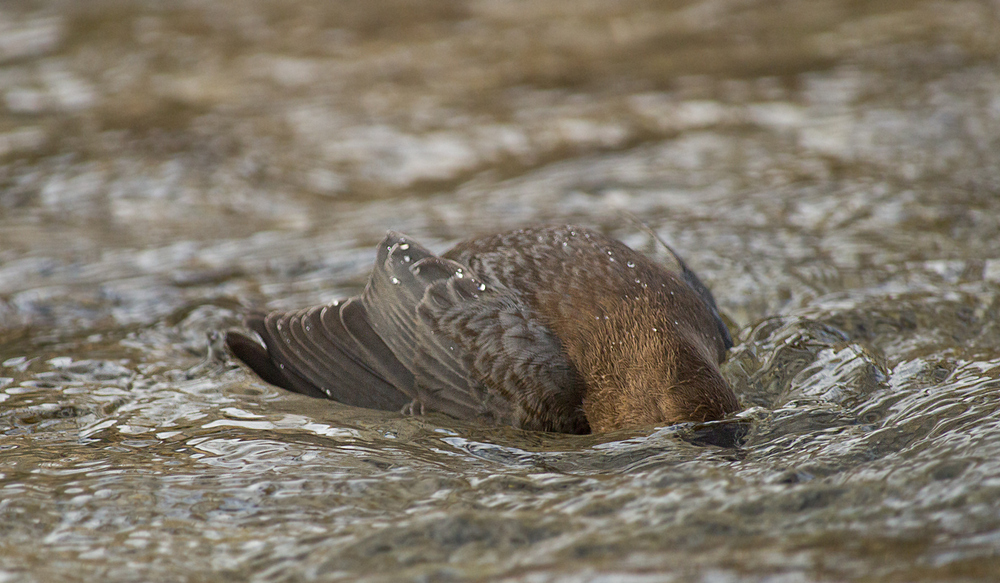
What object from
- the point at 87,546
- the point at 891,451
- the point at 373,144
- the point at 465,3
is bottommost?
the point at 891,451

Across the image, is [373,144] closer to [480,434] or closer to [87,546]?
[480,434]

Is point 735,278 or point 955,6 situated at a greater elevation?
point 955,6

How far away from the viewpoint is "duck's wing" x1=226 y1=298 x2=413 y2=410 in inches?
153

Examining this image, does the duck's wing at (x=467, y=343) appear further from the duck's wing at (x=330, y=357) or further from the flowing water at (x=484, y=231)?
the flowing water at (x=484, y=231)

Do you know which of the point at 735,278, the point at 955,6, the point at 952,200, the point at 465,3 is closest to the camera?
the point at 735,278

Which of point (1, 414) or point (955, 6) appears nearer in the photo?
point (1, 414)

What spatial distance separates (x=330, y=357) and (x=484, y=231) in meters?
2.15

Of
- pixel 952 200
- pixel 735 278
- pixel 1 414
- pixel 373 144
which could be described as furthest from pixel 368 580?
pixel 373 144

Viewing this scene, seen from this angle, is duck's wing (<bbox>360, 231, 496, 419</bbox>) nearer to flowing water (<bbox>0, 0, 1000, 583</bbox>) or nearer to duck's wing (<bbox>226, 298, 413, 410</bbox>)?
duck's wing (<bbox>226, 298, 413, 410</bbox>)

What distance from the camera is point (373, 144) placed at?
7938 mm

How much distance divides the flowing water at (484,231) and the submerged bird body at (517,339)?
0.14m

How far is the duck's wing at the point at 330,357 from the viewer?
389 centimetres

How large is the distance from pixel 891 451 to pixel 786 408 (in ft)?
1.60

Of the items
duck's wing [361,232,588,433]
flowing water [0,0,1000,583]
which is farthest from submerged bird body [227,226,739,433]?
flowing water [0,0,1000,583]
